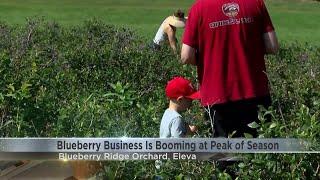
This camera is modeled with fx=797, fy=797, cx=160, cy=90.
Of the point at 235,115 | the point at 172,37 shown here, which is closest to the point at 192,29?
the point at 235,115

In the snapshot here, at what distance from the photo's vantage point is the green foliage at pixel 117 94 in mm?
3582

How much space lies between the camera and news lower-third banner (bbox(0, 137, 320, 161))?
350 cm

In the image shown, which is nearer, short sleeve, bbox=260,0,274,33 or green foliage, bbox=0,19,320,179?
green foliage, bbox=0,19,320,179

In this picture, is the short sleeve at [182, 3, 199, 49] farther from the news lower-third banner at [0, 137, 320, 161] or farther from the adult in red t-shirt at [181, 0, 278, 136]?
the news lower-third banner at [0, 137, 320, 161]

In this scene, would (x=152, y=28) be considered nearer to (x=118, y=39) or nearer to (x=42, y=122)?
(x=118, y=39)

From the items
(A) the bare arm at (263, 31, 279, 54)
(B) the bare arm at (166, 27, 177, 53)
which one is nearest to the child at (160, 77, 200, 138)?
(A) the bare arm at (263, 31, 279, 54)

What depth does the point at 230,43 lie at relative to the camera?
5.18 m

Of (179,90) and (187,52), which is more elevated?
(187,52)

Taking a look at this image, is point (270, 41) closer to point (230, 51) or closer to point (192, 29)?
point (230, 51)

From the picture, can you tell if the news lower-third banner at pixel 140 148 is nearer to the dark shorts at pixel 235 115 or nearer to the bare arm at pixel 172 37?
the dark shorts at pixel 235 115

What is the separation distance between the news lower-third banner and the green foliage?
4cm

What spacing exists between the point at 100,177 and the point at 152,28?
56.8ft

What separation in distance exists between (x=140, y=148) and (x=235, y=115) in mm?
1763

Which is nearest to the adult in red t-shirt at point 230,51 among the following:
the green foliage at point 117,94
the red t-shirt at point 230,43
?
the red t-shirt at point 230,43
